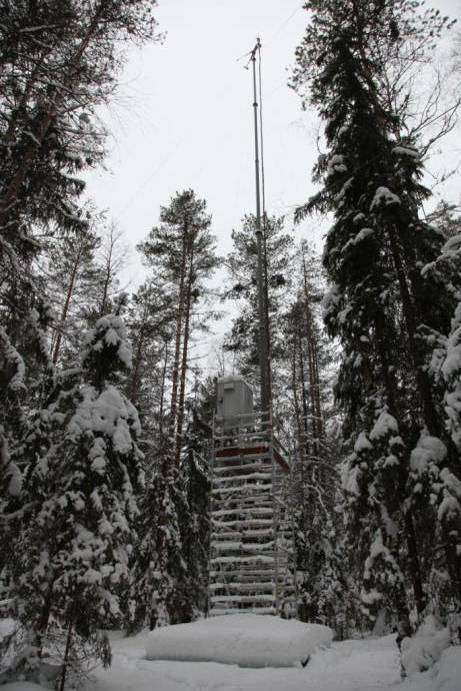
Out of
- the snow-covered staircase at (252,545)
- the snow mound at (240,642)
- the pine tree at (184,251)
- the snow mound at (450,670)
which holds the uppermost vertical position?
the pine tree at (184,251)

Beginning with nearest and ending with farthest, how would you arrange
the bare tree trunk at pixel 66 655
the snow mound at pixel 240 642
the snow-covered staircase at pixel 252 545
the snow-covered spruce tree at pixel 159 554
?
the bare tree trunk at pixel 66 655 → the snow mound at pixel 240 642 → the snow-covered staircase at pixel 252 545 → the snow-covered spruce tree at pixel 159 554

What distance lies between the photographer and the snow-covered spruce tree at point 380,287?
6.88 metres

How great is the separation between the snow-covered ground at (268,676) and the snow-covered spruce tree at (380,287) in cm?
98

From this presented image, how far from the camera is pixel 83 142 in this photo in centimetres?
797

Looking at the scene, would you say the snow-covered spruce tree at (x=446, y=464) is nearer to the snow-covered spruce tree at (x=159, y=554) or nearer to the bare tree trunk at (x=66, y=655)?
the bare tree trunk at (x=66, y=655)

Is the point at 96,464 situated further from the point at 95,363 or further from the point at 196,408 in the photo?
the point at 196,408

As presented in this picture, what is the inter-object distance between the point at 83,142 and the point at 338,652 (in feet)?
32.4

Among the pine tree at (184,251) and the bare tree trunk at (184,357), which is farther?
the pine tree at (184,251)

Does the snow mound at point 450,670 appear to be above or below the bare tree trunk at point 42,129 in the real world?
below

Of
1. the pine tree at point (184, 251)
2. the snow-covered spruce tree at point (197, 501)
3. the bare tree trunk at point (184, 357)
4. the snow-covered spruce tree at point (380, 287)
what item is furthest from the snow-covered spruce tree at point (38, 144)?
the snow-covered spruce tree at point (197, 501)

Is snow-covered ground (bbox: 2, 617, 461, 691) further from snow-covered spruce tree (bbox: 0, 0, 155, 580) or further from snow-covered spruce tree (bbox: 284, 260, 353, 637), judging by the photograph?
snow-covered spruce tree (bbox: 284, 260, 353, 637)

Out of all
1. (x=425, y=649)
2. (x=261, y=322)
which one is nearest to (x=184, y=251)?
(x=261, y=322)

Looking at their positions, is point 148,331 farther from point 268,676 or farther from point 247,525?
point 268,676

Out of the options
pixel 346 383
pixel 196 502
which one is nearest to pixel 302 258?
pixel 196 502
